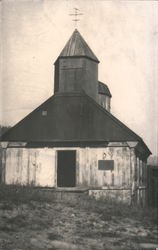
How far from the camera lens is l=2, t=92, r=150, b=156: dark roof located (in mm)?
17594

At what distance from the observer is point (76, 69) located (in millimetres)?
20922

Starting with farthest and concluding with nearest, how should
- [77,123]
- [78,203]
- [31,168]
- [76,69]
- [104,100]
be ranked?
[104,100] < [76,69] < [77,123] < [31,168] < [78,203]

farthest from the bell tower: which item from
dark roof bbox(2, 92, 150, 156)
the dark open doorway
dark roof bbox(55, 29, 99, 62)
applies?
the dark open doorway

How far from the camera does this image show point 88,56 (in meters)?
21.0

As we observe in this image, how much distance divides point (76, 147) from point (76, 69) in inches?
197

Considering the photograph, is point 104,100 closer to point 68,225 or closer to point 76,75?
point 76,75

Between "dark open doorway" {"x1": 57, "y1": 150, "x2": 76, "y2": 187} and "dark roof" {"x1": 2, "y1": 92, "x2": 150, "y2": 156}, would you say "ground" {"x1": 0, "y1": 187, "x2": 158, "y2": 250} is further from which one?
"dark open doorway" {"x1": 57, "y1": 150, "x2": 76, "y2": 187}

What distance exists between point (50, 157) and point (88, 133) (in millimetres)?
1994

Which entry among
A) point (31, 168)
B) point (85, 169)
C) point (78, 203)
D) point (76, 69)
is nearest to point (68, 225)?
point (78, 203)

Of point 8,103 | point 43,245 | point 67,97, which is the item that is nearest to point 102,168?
point 67,97

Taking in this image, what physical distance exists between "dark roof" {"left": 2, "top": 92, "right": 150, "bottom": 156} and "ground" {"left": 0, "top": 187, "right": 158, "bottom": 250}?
348 centimetres

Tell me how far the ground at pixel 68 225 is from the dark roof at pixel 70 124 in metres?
3.48

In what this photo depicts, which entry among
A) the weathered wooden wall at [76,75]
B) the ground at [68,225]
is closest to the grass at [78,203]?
the ground at [68,225]

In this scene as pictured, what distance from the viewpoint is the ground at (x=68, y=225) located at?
9.30 m
